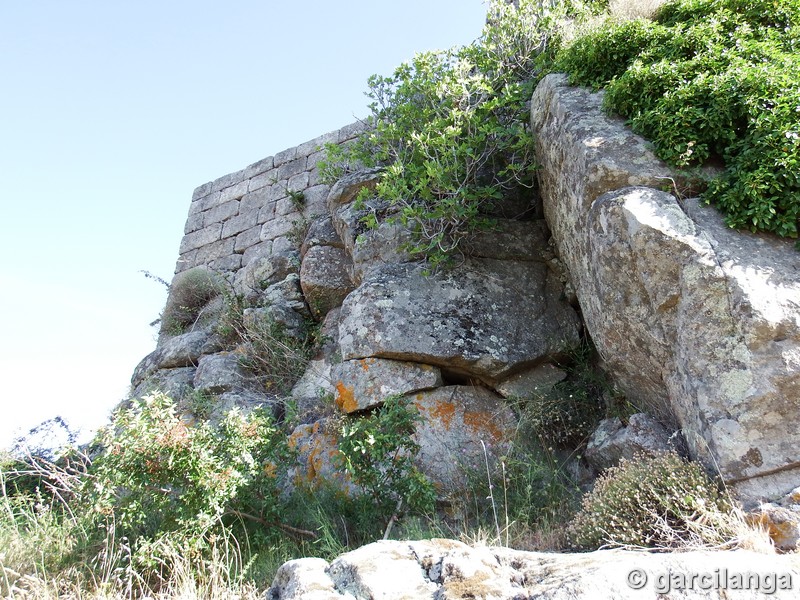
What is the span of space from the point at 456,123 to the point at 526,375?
229cm

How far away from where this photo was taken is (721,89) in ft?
12.9

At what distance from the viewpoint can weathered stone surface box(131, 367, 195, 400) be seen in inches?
266

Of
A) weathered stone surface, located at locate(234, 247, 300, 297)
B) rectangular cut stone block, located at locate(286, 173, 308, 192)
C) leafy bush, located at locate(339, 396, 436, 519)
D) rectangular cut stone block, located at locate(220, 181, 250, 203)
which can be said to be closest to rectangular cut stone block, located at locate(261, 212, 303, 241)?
rectangular cut stone block, located at locate(286, 173, 308, 192)

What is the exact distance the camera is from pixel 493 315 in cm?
519

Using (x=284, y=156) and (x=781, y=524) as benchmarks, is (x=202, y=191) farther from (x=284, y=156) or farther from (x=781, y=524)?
(x=781, y=524)

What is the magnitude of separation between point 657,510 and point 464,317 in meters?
2.36

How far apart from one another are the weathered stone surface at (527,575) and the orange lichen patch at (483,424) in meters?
2.00

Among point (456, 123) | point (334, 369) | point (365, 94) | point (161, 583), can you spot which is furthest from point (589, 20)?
point (161, 583)

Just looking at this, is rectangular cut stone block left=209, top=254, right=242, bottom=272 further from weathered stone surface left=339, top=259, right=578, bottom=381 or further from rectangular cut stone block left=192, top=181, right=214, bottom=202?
weathered stone surface left=339, top=259, right=578, bottom=381

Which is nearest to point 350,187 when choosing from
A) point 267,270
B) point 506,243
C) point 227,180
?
point 267,270

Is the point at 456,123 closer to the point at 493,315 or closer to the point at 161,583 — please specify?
the point at 493,315

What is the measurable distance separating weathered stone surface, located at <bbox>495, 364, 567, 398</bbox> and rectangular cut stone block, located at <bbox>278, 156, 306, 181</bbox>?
591 centimetres

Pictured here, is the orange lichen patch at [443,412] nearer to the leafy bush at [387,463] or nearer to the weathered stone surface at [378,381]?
the weathered stone surface at [378,381]

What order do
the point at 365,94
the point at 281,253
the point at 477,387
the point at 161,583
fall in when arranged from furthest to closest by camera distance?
the point at 281,253, the point at 365,94, the point at 477,387, the point at 161,583
